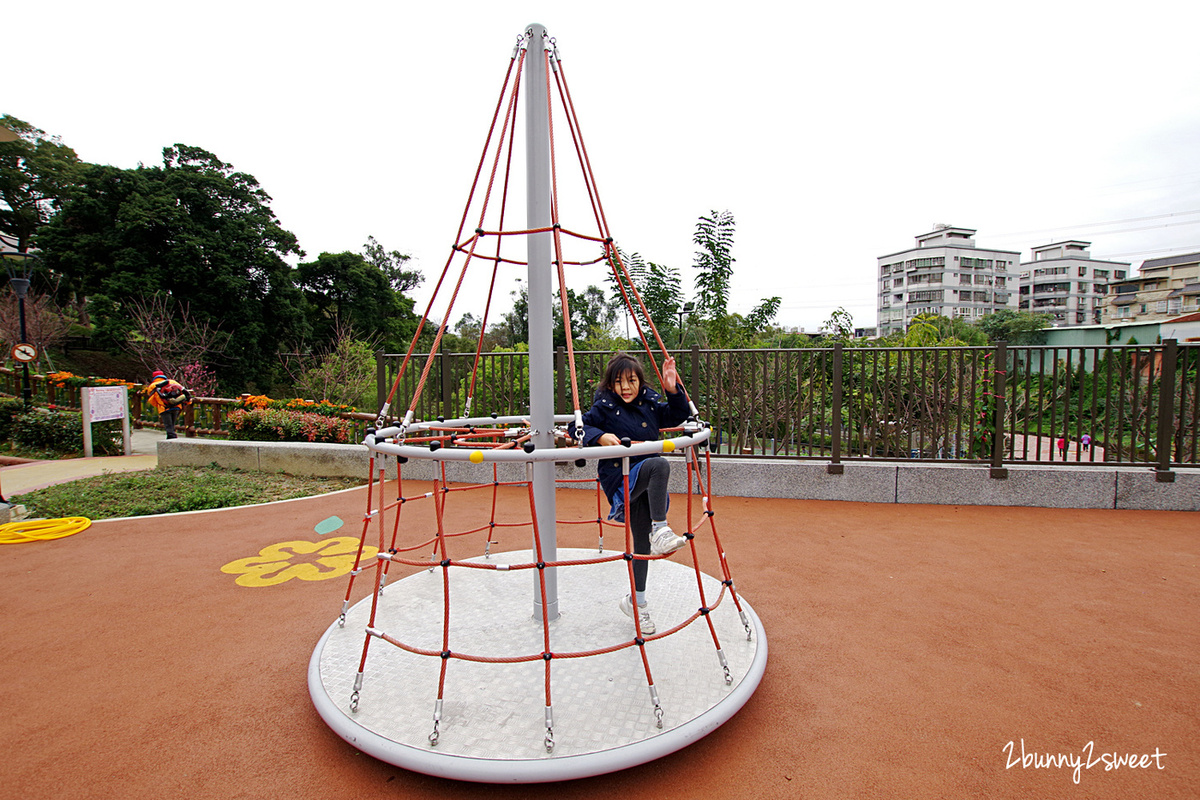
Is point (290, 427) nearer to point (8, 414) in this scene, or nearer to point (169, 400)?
point (169, 400)

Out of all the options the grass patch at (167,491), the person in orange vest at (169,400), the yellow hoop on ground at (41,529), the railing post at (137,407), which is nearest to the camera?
the yellow hoop on ground at (41,529)

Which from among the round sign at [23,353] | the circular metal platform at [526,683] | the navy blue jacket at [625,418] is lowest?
the circular metal platform at [526,683]

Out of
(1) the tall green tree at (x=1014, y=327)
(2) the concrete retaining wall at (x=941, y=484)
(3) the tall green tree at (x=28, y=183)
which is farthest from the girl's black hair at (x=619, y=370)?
(3) the tall green tree at (x=28, y=183)

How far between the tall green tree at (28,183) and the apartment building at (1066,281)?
9753cm

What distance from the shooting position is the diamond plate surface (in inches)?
86.5

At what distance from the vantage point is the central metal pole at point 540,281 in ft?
9.89

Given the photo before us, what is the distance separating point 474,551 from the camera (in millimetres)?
4652

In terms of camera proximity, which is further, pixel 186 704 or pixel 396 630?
pixel 396 630

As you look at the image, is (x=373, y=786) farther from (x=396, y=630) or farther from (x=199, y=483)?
(x=199, y=483)

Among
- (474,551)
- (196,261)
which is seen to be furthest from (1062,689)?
(196,261)

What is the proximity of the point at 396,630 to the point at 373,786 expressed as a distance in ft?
3.19

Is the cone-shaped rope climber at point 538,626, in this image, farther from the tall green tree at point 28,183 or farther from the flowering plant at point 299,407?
the tall green tree at point 28,183

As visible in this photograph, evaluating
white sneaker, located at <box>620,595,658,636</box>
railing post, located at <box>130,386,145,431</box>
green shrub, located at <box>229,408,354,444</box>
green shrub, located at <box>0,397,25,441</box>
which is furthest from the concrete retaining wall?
railing post, located at <box>130,386,145,431</box>
